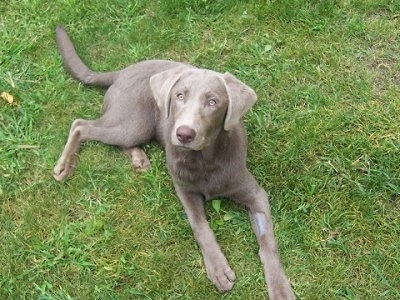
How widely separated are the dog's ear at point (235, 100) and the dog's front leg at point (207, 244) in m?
0.56

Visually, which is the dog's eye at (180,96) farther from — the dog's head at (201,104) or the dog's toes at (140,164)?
the dog's toes at (140,164)

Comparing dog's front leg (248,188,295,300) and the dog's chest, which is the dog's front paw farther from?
dog's front leg (248,188,295,300)

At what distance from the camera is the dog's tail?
14.3 feet

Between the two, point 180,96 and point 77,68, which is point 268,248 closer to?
point 180,96

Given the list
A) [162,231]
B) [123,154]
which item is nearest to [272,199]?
[162,231]

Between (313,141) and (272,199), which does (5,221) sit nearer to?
(272,199)

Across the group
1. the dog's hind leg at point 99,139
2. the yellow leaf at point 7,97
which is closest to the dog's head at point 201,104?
the dog's hind leg at point 99,139

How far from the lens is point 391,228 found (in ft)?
12.1

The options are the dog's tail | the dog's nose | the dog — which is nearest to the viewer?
the dog's nose

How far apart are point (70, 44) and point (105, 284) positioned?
1.81 meters

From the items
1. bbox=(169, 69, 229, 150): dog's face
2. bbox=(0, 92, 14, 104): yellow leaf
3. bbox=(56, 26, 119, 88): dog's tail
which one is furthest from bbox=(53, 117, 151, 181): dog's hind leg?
bbox=(169, 69, 229, 150): dog's face

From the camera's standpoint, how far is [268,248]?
11.7 feet

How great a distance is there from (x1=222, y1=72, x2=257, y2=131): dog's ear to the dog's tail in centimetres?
118

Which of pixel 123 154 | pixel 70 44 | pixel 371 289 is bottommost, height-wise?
pixel 371 289
